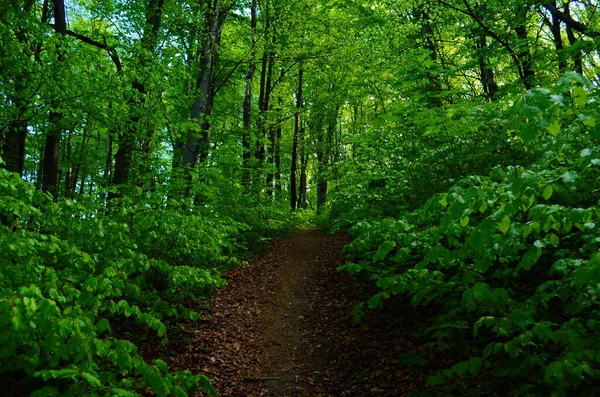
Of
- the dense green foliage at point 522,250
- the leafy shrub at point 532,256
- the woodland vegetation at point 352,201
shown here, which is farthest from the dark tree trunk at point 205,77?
the leafy shrub at point 532,256

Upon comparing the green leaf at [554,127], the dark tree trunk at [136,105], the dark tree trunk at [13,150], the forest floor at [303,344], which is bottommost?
the forest floor at [303,344]

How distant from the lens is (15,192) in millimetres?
3850

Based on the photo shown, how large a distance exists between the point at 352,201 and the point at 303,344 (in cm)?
385

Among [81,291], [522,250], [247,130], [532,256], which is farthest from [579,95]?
[247,130]

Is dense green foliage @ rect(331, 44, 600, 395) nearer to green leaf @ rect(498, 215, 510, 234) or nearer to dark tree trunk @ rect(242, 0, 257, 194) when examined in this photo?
green leaf @ rect(498, 215, 510, 234)

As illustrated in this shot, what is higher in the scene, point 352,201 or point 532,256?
point 352,201

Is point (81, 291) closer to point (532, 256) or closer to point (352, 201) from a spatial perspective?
point (532, 256)

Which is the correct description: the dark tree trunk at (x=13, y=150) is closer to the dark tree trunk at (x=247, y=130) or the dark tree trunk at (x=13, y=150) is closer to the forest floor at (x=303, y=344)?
the forest floor at (x=303, y=344)

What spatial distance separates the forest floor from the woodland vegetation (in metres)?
0.55

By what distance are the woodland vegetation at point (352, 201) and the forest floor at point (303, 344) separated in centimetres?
55

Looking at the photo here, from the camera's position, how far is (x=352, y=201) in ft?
30.3

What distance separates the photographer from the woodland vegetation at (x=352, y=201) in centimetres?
296

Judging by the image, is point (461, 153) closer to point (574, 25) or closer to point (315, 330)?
point (574, 25)

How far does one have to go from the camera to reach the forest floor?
5180 mm
